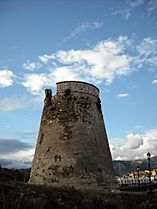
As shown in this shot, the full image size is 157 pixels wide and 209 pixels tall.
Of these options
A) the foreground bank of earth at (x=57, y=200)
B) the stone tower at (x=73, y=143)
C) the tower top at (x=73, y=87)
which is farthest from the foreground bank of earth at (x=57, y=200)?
the tower top at (x=73, y=87)

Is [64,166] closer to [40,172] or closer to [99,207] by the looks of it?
[40,172]

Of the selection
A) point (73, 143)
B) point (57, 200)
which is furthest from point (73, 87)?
point (57, 200)

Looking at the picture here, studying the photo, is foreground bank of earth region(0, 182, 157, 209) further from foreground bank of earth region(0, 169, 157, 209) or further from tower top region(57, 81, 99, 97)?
tower top region(57, 81, 99, 97)

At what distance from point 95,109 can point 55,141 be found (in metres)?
4.09

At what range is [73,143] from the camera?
65.9 ft

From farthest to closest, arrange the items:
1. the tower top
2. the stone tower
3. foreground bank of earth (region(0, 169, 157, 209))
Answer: the tower top, the stone tower, foreground bank of earth (region(0, 169, 157, 209))

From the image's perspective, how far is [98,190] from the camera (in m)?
19.4

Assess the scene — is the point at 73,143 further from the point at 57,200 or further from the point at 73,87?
the point at 57,200

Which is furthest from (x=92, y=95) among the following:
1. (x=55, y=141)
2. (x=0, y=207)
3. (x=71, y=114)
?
(x=0, y=207)

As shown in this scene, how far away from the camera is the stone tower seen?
19578mm

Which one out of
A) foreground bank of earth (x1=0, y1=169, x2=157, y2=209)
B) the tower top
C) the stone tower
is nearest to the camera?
foreground bank of earth (x1=0, y1=169, x2=157, y2=209)

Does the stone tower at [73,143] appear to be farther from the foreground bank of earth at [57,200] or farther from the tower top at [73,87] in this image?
the foreground bank of earth at [57,200]

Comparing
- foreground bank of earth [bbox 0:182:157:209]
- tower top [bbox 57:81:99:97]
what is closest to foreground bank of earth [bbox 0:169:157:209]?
foreground bank of earth [bbox 0:182:157:209]

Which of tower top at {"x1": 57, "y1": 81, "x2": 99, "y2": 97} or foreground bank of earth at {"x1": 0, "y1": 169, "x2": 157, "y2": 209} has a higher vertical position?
tower top at {"x1": 57, "y1": 81, "x2": 99, "y2": 97}
